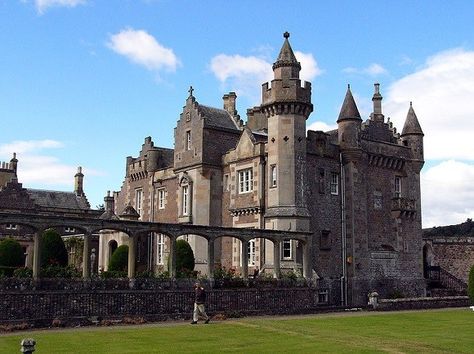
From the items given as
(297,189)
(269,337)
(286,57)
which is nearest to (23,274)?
(269,337)

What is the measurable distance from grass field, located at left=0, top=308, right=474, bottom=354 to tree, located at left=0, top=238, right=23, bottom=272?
56.2ft

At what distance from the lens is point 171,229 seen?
2869cm

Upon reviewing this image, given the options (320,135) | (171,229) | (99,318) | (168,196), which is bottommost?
(99,318)

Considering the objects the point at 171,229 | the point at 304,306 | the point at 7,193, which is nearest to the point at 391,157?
the point at 304,306

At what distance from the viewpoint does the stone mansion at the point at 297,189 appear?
3616 centimetres

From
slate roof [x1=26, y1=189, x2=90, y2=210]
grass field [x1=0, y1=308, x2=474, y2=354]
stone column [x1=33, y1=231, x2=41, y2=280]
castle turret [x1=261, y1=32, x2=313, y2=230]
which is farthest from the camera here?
slate roof [x1=26, y1=189, x2=90, y2=210]

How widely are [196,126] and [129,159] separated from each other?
41.8 ft

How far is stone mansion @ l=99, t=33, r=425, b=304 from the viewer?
3616 centimetres

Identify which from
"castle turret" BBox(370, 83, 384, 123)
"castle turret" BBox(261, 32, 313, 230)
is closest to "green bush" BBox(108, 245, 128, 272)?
"castle turret" BBox(261, 32, 313, 230)

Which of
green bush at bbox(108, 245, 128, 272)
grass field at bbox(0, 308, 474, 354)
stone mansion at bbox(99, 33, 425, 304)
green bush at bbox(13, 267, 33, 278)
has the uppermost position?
stone mansion at bbox(99, 33, 425, 304)

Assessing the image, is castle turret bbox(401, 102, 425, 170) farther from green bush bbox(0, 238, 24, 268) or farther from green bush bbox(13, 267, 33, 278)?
green bush bbox(13, 267, 33, 278)

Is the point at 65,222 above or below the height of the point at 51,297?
above

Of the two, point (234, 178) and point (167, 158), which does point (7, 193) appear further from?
point (234, 178)

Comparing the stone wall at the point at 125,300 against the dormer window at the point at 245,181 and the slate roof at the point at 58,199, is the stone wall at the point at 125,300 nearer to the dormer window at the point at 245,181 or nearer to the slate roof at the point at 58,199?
the dormer window at the point at 245,181
